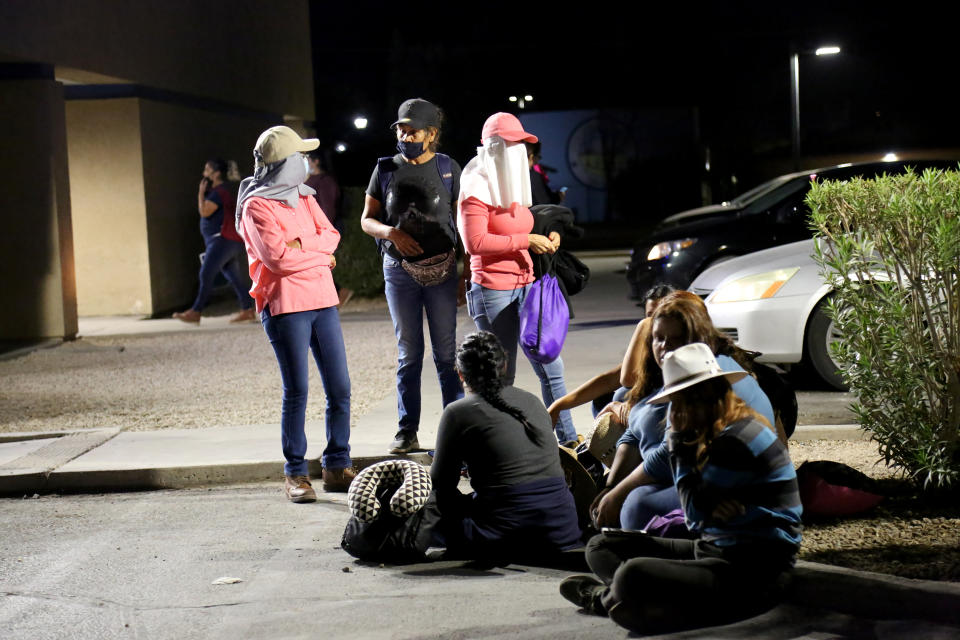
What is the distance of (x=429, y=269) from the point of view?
7.37 m

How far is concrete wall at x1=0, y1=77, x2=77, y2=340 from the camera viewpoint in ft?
44.0

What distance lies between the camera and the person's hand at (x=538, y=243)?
23.4ft

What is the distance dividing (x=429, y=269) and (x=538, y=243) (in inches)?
26.6

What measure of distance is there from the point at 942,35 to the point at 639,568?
45163 mm

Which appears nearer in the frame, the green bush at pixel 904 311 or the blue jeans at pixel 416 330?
the green bush at pixel 904 311

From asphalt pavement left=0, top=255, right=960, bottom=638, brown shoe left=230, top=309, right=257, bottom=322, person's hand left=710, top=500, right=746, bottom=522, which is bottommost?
asphalt pavement left=0, top=255, right=960, bottom=638

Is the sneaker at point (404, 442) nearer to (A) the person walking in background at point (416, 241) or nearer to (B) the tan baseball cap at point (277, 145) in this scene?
(A) the person walking in background at point (416, 241)

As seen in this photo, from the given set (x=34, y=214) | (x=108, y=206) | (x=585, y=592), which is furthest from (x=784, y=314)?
(x=108, y=206)

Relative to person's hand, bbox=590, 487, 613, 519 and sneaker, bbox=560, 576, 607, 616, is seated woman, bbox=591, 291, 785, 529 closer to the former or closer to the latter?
person's hand, bbox=590, 487, 613, 519

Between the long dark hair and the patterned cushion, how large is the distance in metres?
0.46

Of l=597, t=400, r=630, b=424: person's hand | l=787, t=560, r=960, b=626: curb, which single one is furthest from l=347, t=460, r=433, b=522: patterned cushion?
l=787, t=560, r=960, b=626: curb

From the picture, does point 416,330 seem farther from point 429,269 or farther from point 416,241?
point 416,241

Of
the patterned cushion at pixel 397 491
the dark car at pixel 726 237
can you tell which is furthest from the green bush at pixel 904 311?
the dark car at pixel 726 237

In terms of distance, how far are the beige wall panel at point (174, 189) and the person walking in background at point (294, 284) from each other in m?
10.1
